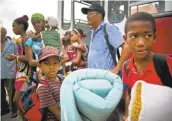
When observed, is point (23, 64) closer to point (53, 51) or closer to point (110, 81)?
point (53, 51)

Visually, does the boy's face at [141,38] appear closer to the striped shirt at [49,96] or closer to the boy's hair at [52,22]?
the striped shirt at [49,96]

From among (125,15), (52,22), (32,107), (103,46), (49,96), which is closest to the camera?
(49,96)

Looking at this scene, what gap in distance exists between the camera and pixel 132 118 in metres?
1.12

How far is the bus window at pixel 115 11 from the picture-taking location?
5.60m

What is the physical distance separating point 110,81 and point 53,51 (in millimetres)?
877

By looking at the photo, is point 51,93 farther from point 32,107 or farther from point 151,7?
point 151,7

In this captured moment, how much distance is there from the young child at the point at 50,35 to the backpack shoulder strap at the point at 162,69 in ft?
6.48

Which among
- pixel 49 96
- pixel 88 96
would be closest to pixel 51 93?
pixel 49 96

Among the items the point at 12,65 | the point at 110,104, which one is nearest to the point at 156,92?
the point at 110,104

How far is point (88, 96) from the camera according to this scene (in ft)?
3.72

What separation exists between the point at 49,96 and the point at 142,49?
0.72m

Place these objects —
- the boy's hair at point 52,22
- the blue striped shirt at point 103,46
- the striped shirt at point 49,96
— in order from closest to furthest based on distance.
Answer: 1. the striped shirt at point 49,96
2. the blue striped shirt at point 103,46
3. the boy's hair at point 52,22

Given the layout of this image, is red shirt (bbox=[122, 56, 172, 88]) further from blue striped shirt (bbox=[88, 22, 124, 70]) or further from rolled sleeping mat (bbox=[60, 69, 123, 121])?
blue striped shirt (bbox=[88, 22, 124, 70])

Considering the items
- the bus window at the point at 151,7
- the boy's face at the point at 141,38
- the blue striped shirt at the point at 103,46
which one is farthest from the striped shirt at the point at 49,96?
the bus window at the point at 151,7
